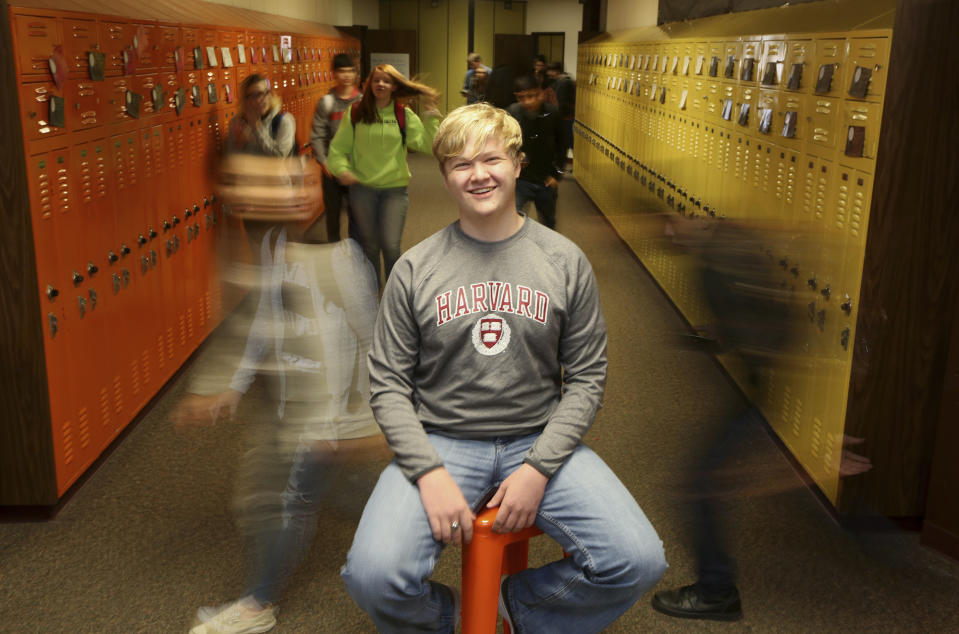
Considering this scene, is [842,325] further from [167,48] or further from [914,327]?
[167,48]

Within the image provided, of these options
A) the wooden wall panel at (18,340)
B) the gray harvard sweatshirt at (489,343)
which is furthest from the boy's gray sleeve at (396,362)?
the wooden wall panel at (18,340)

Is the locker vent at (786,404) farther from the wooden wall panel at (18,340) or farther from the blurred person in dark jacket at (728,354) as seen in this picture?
the wooden wall panel at (18,340)

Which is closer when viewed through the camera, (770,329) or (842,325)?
(770,329)

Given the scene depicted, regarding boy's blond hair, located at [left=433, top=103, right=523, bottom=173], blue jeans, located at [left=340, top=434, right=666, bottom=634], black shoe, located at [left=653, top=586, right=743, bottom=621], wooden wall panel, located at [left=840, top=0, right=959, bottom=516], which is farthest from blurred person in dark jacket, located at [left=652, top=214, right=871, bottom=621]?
boy's blond hair, located at [left=433, top=103, right=523, bottom=173]

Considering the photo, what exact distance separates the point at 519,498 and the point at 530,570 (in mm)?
225

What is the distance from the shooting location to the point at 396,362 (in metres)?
1.91

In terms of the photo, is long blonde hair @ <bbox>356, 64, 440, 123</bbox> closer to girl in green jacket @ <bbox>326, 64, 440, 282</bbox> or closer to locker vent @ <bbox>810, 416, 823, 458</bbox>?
girl in green jacket @ <bbox>326, 64, 440, 282</bbox>

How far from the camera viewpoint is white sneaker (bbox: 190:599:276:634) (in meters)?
2.50

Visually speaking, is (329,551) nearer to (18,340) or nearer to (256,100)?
(18,340)

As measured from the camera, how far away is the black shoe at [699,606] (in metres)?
2.62

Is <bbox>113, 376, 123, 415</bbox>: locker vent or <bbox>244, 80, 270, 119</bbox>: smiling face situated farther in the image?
<bbox>113, 376, 123, 415</bbox>: locker vent

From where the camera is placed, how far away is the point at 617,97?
8648mm

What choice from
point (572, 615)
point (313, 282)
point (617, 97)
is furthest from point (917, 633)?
point (617, 97)

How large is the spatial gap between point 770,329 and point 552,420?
95 centimetres
